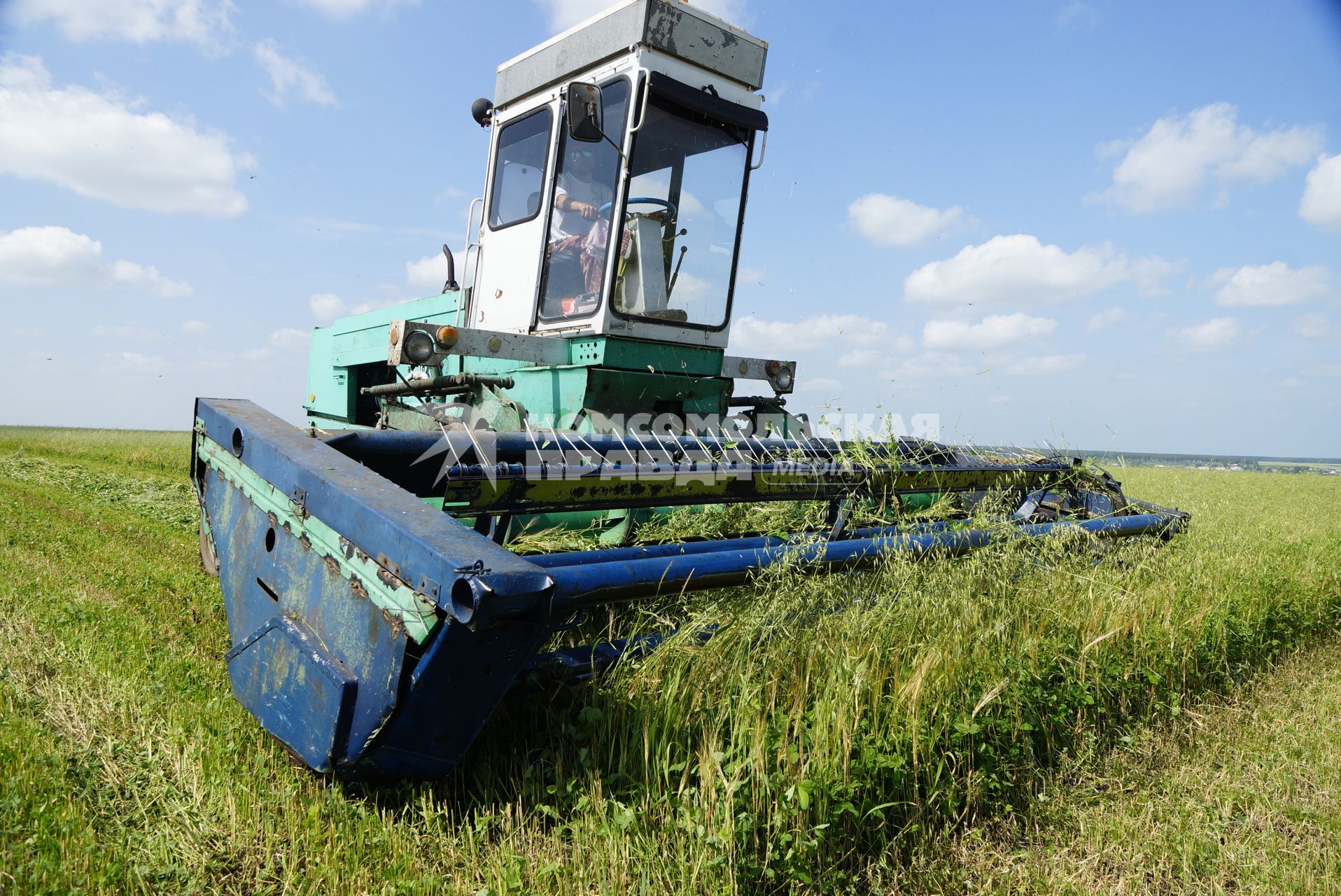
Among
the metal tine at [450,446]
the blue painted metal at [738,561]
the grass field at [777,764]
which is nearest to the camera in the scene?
the grass field at [777,764]

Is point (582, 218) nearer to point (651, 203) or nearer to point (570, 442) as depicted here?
point (651, 203)

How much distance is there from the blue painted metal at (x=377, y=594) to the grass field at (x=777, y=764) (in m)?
0.18

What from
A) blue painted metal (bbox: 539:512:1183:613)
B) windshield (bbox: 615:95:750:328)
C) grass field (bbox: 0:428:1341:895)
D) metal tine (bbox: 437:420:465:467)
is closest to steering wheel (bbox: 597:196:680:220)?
windshield (bbox: 615:95:750:328)

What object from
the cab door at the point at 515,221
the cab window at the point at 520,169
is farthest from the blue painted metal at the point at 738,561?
the cab window at the point at 520,169

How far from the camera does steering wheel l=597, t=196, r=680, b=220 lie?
14.4ft

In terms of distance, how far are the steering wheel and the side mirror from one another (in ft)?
1.76

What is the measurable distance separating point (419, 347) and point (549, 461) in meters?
1.41

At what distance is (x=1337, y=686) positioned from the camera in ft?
11.3

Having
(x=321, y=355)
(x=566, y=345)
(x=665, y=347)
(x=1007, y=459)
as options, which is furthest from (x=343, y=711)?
(x=321, y=355)

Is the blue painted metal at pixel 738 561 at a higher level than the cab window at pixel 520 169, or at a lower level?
lower

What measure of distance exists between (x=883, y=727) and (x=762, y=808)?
526 mm

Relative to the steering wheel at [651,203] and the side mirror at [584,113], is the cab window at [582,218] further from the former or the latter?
the side mirror at [584,113]

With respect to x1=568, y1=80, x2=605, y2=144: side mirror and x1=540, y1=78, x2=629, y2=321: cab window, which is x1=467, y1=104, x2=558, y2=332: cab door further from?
x1=568, y1=80, x2=605, y2=144: side mirror

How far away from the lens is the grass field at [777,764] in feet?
6.27
